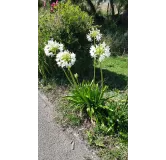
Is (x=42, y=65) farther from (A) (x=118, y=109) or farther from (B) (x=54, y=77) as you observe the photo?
(A) (x=118, y=109)

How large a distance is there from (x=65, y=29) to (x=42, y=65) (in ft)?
2.16

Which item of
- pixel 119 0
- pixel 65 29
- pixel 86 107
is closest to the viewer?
pixel 86 107

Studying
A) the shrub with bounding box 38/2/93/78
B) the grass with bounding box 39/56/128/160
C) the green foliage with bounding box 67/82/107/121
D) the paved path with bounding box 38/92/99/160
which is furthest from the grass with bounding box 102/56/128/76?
the paved path with bounding box 38/92/99/160

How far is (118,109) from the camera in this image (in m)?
3.04

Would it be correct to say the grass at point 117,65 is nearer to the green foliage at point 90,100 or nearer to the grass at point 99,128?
the grass at point 99,128

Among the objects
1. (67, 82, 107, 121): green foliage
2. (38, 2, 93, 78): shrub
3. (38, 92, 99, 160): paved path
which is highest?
(38, 2, 93, 78): shrub

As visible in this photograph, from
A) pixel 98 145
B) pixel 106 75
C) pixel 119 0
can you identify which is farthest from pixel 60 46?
pixel 119 0

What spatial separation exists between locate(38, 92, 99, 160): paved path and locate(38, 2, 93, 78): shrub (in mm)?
1244

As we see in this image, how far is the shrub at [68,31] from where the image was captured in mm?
4207

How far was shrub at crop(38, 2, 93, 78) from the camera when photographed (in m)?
4.21

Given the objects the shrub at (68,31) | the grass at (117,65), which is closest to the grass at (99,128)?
the grass at (117,65)

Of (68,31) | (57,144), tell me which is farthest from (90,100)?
(68,31)

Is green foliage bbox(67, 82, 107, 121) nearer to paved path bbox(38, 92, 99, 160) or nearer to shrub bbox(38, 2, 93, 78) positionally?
paved path bbox(38, 92, 99, 160)

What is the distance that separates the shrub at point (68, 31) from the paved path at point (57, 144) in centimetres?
124
